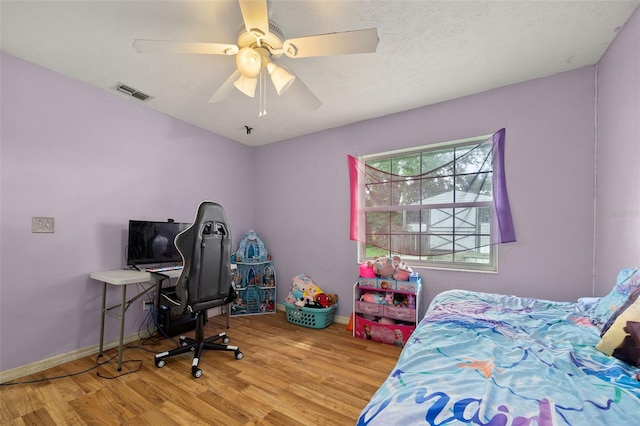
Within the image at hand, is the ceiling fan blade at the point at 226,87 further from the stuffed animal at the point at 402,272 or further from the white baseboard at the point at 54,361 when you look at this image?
the white baseboard at the point at 54,361

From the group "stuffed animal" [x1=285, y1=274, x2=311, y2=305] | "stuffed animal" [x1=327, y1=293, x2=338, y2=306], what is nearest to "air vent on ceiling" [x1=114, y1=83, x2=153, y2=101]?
"stuffed animal" [x1=285, y1=274, x2=311, y2=305]

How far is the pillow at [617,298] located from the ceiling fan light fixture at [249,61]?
7.25ft

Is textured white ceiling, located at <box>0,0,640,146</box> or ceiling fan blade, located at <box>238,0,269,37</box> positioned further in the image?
textured white ceiling, located at <box>0,0,640,146</box>

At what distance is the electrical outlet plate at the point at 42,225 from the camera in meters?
2.04

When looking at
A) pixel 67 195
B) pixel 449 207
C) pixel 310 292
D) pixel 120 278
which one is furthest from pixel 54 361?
pixel 449 207

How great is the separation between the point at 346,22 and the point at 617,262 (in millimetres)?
2350

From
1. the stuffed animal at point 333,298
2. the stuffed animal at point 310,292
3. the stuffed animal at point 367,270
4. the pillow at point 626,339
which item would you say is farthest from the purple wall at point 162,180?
the stuffed animal at point 310,292

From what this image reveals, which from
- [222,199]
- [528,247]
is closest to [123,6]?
[222,199]

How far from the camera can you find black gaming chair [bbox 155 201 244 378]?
2016 mm

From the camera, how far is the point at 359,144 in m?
3.14

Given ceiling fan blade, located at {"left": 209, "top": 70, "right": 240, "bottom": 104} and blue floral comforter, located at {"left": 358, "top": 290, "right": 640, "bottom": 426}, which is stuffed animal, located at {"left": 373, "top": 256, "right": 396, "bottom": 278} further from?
ceiling fan blade, located at {"left": 209, "top": 70, "right": 240, "bottom": 104}

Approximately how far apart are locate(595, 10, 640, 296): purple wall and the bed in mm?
527

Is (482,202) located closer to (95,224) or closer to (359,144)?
(359,144)

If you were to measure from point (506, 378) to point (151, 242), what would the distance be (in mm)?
2846
